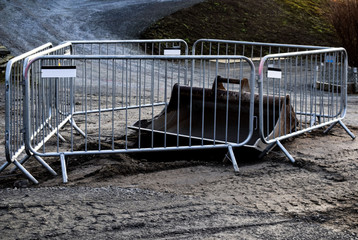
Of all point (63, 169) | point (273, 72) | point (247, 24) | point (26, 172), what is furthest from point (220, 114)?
point (247, 24)

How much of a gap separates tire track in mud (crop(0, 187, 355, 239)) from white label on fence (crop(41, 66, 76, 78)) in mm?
1289

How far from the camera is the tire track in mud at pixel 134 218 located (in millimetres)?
4445

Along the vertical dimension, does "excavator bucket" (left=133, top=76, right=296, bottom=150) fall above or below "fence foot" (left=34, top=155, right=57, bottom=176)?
above

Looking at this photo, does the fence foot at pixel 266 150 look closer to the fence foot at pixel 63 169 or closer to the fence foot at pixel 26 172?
the fence foot at pixel 63 169

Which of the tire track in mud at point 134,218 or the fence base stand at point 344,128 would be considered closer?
the tire track in mud at point 134,218

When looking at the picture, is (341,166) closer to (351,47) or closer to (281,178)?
(281,178)

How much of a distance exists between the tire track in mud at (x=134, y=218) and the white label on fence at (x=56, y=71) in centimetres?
129

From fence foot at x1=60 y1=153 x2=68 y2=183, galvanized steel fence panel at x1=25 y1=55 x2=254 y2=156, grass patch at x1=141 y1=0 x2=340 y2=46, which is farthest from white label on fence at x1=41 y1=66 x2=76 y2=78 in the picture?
grass patch at x1=141 y1=0 x2=340 y2=46

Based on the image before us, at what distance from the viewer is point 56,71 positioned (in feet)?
19.2

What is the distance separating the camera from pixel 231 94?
770 centimetres

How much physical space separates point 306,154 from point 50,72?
356 cm

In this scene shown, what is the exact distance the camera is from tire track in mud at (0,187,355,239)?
445cm

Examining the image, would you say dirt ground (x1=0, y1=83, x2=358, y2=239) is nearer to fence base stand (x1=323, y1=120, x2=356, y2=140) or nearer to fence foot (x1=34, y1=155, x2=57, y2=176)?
fence foot (x1=34, y1=155, x2=57, y2=176)

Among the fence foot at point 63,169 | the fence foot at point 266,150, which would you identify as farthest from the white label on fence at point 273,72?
the fence foot at point 63,169
